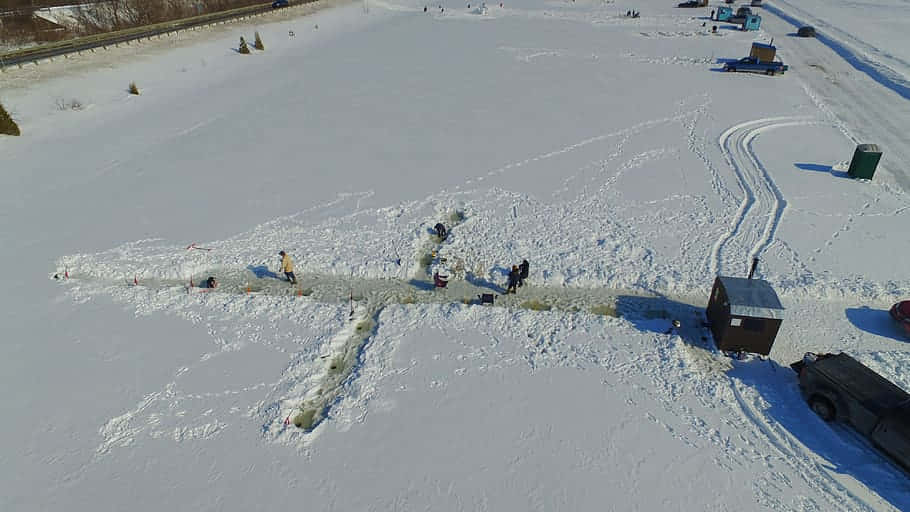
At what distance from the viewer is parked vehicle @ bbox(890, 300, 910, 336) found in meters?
13.1

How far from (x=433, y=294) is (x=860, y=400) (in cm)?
1030

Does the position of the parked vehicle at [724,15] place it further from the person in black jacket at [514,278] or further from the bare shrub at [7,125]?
the bare shrub at [7,125]

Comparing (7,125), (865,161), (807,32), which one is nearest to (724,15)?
(807,32)

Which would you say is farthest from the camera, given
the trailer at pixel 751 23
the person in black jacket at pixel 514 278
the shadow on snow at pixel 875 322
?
the trailer at pixel 751 23

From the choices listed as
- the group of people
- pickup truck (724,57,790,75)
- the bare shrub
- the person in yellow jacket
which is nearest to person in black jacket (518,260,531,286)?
the group of people

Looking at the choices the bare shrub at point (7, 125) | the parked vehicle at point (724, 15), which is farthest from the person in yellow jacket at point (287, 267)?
the parked vehicle at point (724, 15)

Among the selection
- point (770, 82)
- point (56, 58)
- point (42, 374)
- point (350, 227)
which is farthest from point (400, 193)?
point (56, 58)

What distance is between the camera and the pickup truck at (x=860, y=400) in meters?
9.69

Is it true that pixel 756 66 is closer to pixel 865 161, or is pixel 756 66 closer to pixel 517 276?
pixel 865 161

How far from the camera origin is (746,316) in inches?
480

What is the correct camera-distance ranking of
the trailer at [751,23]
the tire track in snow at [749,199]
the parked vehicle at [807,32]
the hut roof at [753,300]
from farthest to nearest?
the trailer at [751,23] < the parked vehicle at [807,32] < the tire track in snow at [749,199] < the hut roof at [753,300]

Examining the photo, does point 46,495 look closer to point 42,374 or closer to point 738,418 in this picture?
point 42,374

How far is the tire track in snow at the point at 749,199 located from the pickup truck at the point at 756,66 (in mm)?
10706

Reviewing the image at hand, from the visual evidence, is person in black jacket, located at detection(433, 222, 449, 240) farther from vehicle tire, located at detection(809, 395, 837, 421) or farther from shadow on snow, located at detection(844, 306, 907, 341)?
shadow on snow, located at detection(844, 306, 907, 341)
